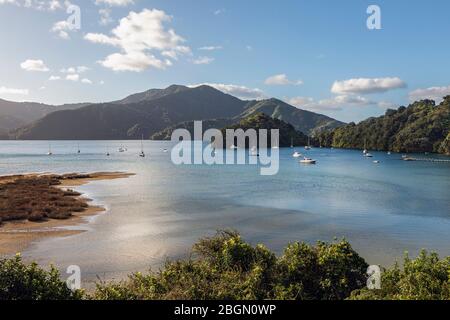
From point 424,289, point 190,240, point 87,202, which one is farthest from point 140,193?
point 424,289

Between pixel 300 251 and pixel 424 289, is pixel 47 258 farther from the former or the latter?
pixel 424 289

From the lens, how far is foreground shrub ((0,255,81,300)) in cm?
1403

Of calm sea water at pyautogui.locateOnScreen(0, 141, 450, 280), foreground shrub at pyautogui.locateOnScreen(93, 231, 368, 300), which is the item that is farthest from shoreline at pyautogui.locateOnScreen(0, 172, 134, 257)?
foreground shrub at pyautogui.locateOnScreen(93, 231, 368, 300)

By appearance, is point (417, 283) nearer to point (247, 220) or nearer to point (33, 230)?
point (247, 220)

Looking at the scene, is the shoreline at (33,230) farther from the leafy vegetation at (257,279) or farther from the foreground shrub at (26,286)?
the foreground shrub at (26,286)

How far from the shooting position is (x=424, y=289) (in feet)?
48.5

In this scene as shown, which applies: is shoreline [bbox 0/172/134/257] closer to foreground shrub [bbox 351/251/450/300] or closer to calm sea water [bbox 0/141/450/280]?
calm sea water [bbox 0/141/450/280]

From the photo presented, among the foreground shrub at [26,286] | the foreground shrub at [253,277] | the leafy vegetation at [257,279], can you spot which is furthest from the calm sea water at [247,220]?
the foreground shrub at [26,286]

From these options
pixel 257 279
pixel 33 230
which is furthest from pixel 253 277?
pixel 33 230

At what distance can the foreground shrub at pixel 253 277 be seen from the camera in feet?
50.9

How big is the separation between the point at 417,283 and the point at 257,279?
634cm

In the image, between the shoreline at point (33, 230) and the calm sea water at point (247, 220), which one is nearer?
the calm sea water at point (247, 220)

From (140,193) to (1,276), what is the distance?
6469 cm

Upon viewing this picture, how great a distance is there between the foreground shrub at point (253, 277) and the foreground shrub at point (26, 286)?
1424mm
